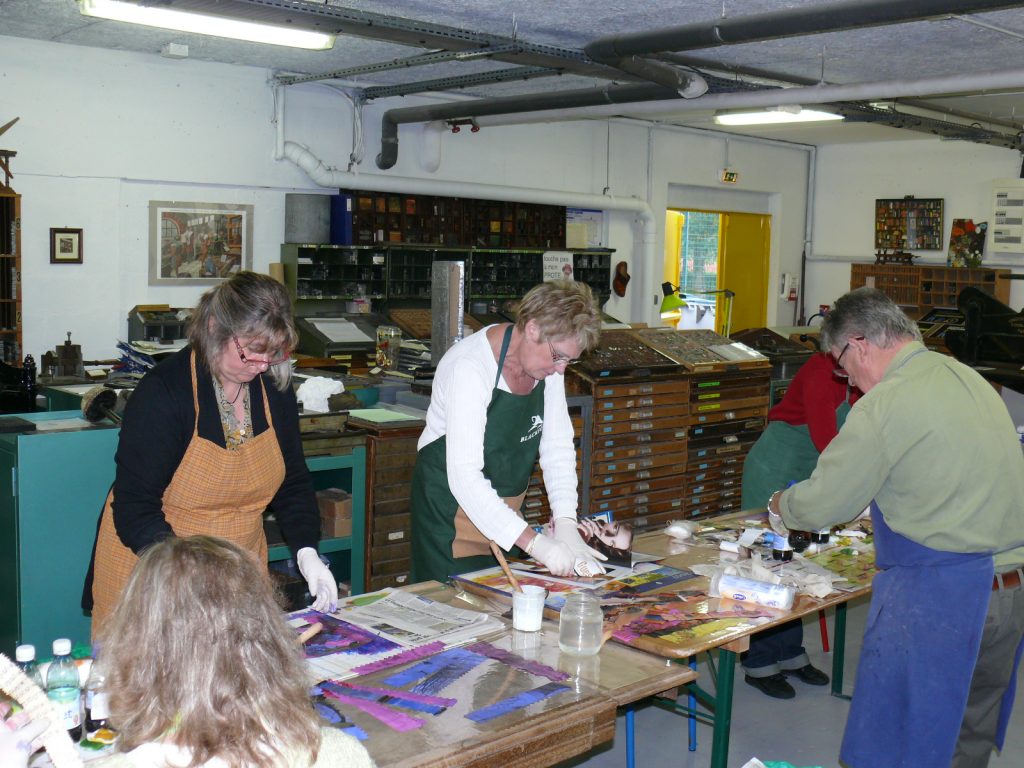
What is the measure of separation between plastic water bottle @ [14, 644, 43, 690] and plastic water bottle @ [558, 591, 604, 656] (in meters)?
1.21

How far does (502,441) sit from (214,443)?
98cm

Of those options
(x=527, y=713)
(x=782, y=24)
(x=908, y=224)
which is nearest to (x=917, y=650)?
(x=527, y=713)

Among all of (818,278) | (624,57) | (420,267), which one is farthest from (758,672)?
(818,278)

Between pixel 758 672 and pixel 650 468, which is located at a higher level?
pixel 650 468

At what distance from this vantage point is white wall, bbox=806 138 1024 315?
11.2m

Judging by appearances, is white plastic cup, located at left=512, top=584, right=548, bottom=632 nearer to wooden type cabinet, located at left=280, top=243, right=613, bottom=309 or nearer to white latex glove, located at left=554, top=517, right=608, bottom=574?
white latex glove, located at left=554, top=517, right=608, bottom=574

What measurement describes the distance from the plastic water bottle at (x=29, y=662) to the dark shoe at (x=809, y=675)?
3353 millimetres

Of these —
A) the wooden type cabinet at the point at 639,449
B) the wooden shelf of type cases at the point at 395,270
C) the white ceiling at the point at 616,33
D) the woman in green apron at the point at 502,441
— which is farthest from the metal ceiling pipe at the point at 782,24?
the wooden shelf of type cases at the point at 395,270

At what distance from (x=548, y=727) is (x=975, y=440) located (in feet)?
4.50

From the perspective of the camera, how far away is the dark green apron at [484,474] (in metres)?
3.36

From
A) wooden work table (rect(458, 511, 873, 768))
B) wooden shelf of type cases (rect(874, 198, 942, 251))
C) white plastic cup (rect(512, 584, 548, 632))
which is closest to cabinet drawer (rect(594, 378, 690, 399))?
wooden work table (rect(458, 511, 873, 768))

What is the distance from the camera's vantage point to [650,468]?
6.77 m

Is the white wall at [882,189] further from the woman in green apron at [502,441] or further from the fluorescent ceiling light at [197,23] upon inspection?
the woman in green apron at [502,441]

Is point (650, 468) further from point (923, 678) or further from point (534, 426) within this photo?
point (923, 678)
